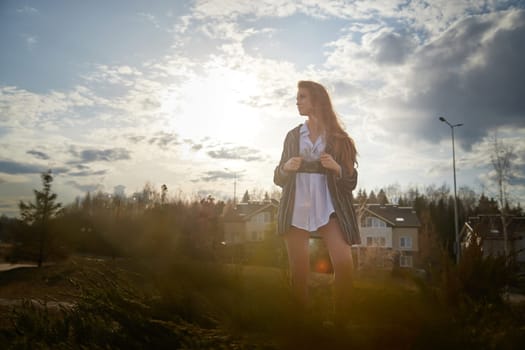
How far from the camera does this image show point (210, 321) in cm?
189

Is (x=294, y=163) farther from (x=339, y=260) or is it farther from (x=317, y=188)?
(x=339, y=260)

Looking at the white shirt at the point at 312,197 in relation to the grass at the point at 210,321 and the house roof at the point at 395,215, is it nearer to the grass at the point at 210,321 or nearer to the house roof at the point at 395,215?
the grass at the point at 210,321

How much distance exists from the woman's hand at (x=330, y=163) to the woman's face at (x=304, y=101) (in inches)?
18.8

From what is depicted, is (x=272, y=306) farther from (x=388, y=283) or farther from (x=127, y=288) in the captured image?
(x=388, y=283)

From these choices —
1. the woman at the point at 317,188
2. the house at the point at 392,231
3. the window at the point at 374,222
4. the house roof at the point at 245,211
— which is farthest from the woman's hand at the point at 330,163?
the window at the point at 374,222

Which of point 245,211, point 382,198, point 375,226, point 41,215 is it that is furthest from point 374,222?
point 41,215

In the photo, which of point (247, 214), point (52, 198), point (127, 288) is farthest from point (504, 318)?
point (247, 214)

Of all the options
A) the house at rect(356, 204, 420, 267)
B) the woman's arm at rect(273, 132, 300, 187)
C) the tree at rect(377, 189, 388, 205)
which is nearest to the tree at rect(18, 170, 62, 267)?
the woman's arm at rect(273, 132, 300, 187)

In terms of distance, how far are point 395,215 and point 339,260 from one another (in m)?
52.5

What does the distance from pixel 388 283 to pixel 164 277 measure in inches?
70.1

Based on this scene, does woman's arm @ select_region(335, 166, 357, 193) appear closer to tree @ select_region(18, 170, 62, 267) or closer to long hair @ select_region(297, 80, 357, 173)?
long hair @ select_region(297, 80, 357, 173)

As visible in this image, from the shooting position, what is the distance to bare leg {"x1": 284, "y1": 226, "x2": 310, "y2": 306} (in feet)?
9.96

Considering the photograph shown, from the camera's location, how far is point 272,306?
2.12m

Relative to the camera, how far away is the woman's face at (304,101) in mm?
3400
